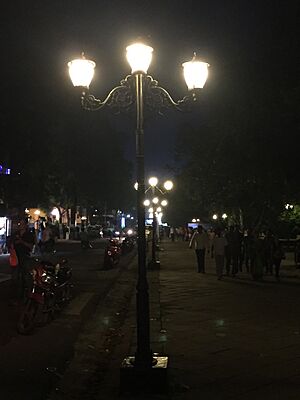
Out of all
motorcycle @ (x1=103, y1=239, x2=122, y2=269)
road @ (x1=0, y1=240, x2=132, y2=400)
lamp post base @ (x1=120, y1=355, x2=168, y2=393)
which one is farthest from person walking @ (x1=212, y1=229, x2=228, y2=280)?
lamp post base @ (x1=120, y1=355, x2=168, y2=393)

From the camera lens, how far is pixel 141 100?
24.3ft

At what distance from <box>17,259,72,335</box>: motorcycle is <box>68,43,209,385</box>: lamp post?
11.6 feet

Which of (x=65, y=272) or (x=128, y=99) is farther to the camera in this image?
(x=65, y=272)

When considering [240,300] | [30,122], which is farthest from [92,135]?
[240,300]

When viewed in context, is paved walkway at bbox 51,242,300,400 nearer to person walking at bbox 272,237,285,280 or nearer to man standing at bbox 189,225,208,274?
person walking at bbox 272,237,285,280

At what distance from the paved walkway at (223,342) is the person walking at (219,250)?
104 inches

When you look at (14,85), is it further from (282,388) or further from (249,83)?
(282,388)

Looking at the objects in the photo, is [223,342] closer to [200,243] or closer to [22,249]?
[22,249]

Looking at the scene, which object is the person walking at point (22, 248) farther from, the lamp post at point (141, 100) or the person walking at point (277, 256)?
the person walking at point (277, 256)

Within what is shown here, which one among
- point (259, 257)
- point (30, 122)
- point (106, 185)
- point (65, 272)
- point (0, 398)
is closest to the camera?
point (0, 398)

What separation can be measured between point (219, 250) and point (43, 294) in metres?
9.71

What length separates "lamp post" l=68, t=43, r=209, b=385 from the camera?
22.7ft

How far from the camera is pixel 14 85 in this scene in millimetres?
36406

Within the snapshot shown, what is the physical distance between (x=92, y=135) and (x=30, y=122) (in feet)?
122
